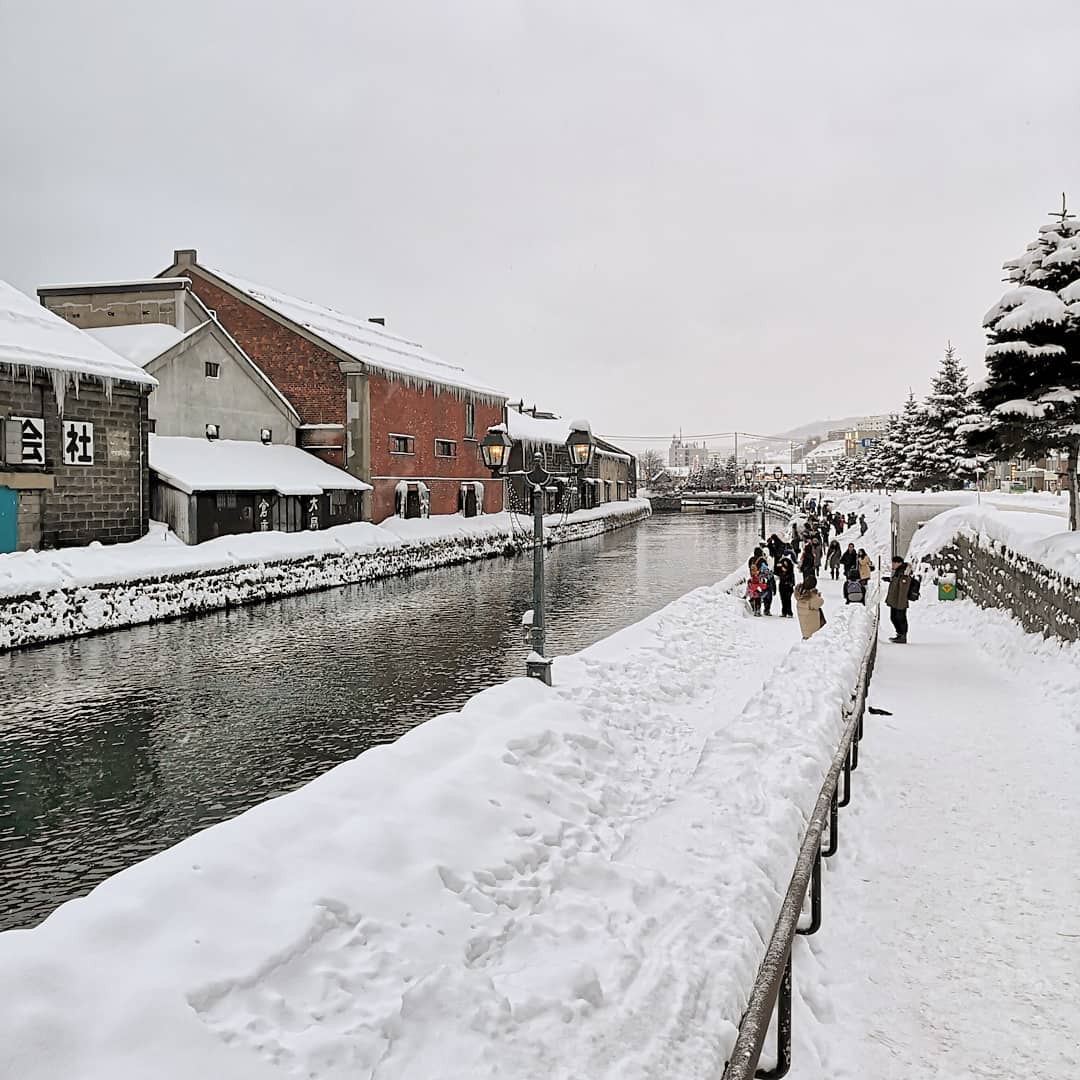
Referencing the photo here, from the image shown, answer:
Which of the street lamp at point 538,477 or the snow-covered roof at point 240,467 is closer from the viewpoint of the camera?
the street lamp at point 538,477

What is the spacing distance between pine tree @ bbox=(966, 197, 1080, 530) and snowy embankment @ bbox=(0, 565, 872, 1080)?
11454 mm

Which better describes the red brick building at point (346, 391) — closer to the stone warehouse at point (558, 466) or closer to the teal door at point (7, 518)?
the stone warehouse at point (558, 466)

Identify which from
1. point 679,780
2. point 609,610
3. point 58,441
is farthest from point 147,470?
point 679,780

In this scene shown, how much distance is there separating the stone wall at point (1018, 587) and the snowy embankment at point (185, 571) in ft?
59.5

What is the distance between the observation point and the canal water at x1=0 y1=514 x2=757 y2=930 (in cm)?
910

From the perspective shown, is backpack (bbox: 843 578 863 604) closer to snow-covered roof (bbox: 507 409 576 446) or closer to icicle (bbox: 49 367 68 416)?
icicle (bbox: 49 367 68 416)

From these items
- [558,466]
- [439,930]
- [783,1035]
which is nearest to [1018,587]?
[783,1035]

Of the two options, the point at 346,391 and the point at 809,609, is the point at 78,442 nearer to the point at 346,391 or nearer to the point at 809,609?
the point at 346,391

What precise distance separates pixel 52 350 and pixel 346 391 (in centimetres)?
1559

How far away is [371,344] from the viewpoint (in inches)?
1727

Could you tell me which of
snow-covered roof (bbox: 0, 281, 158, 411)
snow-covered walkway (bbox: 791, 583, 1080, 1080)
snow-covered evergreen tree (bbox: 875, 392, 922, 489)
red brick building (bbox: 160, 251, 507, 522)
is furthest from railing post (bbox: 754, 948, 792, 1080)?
snow-covered evergreen tree (bbox: 875, 392, 922, 489)

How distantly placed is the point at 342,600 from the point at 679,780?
17794 millimetres

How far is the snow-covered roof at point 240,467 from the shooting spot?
2728 centimetres

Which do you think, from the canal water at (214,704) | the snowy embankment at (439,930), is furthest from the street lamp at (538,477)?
the snowy embankment at (439,930)
